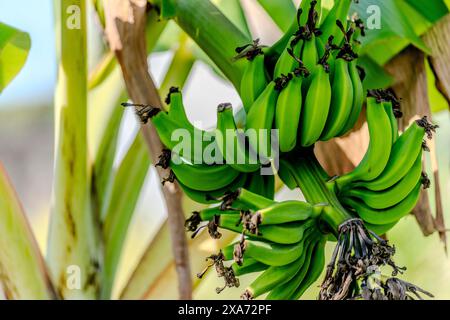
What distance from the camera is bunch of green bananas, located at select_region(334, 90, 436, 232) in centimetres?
92

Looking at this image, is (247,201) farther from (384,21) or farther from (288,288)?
(384,21)

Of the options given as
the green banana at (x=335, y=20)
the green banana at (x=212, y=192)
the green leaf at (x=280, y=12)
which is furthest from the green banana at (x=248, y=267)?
the green leaf at (x=280, y=12)

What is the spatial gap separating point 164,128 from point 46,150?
1.38 metres

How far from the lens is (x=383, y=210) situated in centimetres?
96

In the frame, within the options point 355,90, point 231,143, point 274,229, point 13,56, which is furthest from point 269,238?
point 13,56

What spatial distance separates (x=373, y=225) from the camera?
37.9 inches

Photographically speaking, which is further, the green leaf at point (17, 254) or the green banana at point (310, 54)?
the green leaf at point (17, 254)

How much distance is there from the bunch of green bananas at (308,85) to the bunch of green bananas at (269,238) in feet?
0.31

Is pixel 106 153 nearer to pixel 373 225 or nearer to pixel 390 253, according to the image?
pixel 373 225

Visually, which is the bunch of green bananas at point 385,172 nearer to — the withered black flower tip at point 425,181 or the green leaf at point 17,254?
the withered black flower tip at point 425,181

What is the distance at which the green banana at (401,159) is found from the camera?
920mm

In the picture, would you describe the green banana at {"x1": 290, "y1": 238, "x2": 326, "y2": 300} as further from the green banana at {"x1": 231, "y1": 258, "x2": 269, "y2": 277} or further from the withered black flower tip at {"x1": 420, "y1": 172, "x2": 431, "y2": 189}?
the withered black flower tip at {"x1": 420, "y1": 172, "x2": 431, "y2": 189}

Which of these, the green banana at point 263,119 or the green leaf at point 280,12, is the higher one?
the green leaf at point 280,12

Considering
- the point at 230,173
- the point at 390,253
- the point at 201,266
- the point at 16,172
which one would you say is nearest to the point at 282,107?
the point at 230,173
